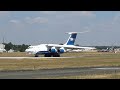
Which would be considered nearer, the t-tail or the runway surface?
the runway surface

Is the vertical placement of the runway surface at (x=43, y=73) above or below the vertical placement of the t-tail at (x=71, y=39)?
above

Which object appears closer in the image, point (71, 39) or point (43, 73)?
point (43, 73)

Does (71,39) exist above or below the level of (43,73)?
below

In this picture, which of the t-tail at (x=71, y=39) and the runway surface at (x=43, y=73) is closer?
the runway surface at (x=43, y=73)

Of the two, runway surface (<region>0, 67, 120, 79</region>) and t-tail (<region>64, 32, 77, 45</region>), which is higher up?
runway surface (<region>0, 67, 120, 79</region>)
